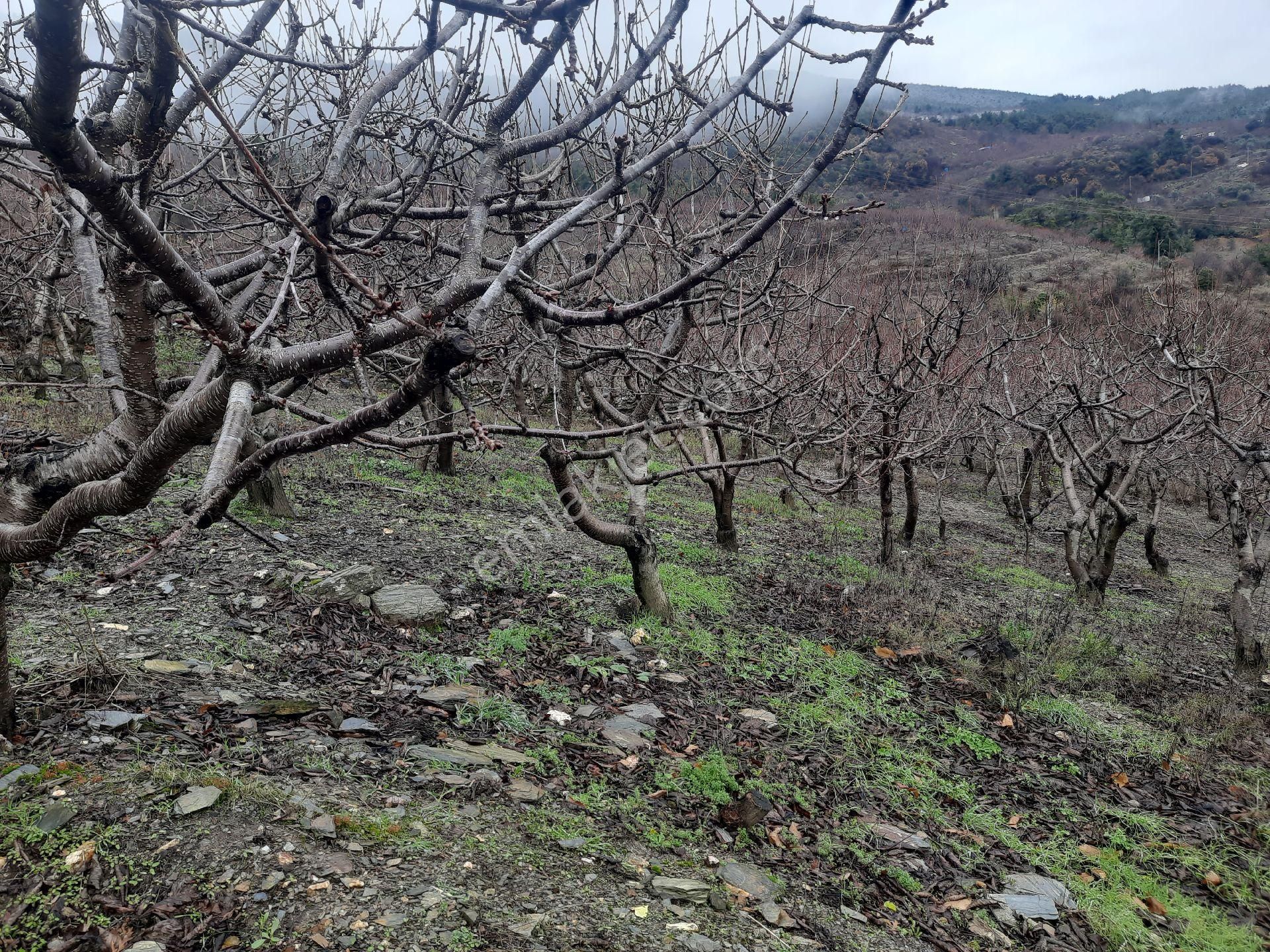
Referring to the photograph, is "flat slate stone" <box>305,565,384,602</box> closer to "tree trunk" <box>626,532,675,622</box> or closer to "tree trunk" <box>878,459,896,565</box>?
"tree trunk" <box>626,532,675,622</box>

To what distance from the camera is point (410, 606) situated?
5.65 m

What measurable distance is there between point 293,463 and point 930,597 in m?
8.46

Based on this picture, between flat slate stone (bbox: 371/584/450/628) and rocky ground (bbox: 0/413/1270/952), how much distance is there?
0.13ft

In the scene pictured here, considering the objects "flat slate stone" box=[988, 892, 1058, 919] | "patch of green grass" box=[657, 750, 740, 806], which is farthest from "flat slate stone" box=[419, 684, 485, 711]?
"flat slate stone" box=[988, 892, 1058, 919]

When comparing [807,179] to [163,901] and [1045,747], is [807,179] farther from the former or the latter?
[1045,747]

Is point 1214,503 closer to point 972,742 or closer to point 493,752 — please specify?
point 972,742

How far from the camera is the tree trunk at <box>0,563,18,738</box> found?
120 inches

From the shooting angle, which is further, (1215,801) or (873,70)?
(1215,801)

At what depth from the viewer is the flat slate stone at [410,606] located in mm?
5547

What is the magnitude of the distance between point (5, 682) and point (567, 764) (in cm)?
266

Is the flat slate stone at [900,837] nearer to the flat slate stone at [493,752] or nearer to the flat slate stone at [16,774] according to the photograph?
the flat slate stone at [493,752]

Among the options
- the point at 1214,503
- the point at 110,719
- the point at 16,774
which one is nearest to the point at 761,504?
the point at 110,719

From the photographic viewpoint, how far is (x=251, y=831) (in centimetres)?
281

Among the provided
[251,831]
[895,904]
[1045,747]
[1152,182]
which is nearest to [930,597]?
[1045,747]
